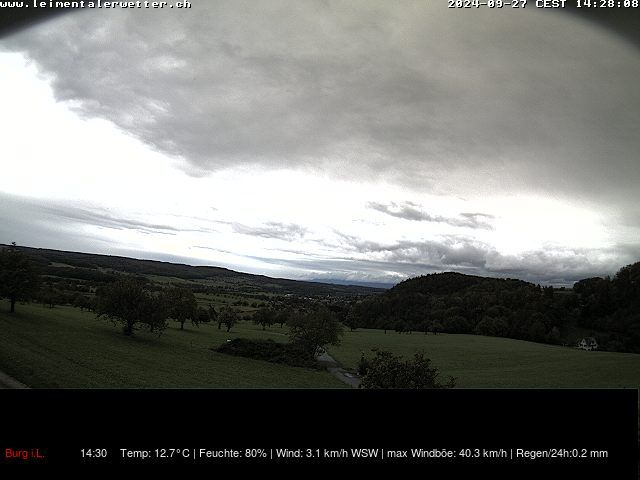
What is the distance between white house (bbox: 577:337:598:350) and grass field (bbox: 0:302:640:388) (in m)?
3.94

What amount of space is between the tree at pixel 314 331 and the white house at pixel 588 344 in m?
29.1

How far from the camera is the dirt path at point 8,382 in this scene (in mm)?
10745

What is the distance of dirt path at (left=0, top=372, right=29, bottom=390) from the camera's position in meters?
10.7

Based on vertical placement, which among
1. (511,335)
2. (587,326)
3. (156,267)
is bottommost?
(511,335)

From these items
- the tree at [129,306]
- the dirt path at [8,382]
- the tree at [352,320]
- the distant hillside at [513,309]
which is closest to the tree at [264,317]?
the tree at [352,320]

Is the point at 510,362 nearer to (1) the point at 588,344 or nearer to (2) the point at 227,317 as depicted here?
(1) the point at 588,344

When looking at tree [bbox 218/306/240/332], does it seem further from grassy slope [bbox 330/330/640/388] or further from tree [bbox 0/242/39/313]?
tree [bbox 0/242/39/313]

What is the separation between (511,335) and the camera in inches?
2128

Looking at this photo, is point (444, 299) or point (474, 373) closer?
point (474, 373)

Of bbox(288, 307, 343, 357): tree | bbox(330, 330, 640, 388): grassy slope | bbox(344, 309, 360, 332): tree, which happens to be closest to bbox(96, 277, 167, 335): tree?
bbox(288, 307, 343, 357): tree

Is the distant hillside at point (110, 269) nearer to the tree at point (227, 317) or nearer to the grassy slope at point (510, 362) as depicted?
the tree at point (227, 317)
